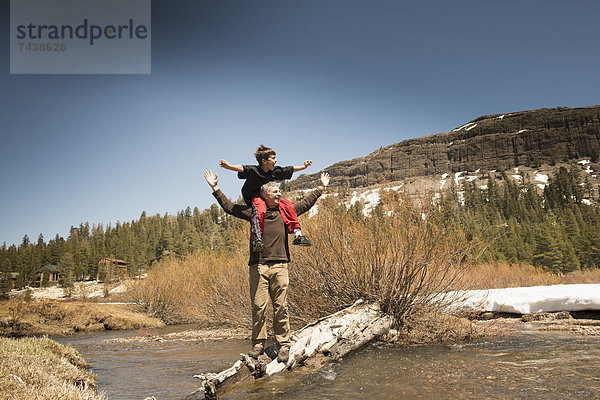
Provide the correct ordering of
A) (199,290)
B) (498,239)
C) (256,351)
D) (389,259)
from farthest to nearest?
(498,239)
(199,290)
(389,259)
(256,351)

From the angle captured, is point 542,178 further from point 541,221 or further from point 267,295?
point 267,295

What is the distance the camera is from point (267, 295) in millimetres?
4293

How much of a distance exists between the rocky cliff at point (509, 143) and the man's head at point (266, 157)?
12070cm

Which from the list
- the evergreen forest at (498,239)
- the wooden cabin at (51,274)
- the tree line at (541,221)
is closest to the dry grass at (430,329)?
the tree line at (541,221)

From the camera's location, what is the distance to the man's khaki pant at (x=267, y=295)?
4.25 meters

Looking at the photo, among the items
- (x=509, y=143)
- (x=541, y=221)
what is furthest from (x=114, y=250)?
(x=509, y=143)

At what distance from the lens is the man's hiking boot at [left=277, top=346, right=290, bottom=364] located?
431 cm

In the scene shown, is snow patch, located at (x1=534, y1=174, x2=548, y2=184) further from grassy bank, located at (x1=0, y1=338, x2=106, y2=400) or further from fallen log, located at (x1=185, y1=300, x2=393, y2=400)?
grassy bank, located at (x1=0, y1=338, x2=106, y2=400)

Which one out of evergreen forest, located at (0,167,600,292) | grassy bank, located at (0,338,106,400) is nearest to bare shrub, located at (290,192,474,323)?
grassy bank, located at (0,338,106,400)

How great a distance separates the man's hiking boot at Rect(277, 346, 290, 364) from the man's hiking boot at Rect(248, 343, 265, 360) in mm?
213

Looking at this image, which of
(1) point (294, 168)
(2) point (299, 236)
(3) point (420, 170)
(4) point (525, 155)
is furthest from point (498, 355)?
(3) point (420, 170)

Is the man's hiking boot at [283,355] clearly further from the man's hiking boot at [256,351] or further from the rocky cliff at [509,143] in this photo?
the rocky cliff at [509,143]

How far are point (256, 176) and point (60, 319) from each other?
17.3m

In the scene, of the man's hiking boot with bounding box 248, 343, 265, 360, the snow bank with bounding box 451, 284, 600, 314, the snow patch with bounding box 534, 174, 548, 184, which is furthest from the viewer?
the snow patch with bounding box 534, 174, 548, 184
